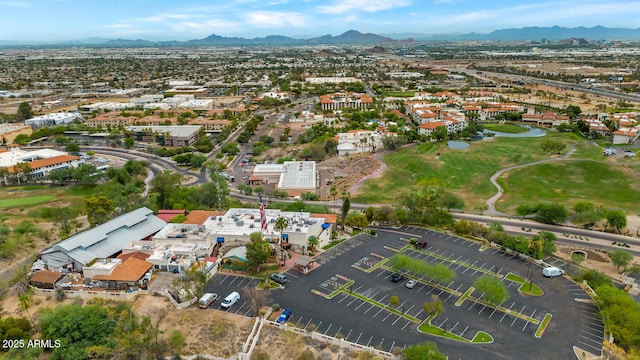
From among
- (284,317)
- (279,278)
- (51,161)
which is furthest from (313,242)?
(51,161)

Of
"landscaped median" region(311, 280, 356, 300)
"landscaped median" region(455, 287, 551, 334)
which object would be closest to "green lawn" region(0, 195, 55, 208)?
"landscaped median" region(311, 280, 356, 300)

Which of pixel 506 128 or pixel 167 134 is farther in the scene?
pixel 506 128

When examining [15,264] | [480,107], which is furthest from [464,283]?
[480,107]

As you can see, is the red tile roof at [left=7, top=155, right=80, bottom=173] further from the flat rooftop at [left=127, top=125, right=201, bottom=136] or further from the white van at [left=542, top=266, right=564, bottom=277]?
the white van at [left=542, top=266, right=564, bottom=277]

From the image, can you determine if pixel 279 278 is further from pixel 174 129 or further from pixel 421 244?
pixel 174 129

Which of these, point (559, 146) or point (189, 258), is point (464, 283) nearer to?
point (189, 258)

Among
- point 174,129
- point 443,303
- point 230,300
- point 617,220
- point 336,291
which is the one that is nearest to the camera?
point 230,300

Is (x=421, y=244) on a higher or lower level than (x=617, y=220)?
lower
